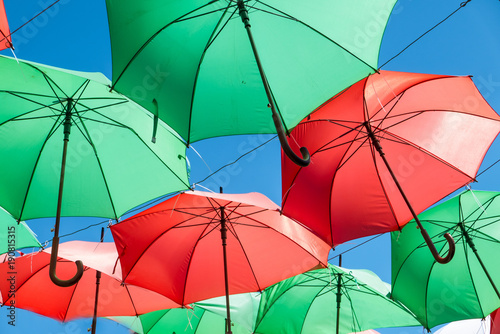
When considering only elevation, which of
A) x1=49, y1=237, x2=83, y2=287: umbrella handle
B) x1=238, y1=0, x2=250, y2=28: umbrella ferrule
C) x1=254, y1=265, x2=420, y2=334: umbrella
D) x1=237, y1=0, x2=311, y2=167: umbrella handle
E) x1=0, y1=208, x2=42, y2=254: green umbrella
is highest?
x1=0, y1=208, x2=42, y2=254: green umbrella

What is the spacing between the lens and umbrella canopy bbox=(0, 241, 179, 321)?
7.44 meters

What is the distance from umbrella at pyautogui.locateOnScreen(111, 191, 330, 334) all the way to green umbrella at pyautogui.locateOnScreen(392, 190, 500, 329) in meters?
1.56

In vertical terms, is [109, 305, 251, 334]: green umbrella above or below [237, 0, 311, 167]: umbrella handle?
above

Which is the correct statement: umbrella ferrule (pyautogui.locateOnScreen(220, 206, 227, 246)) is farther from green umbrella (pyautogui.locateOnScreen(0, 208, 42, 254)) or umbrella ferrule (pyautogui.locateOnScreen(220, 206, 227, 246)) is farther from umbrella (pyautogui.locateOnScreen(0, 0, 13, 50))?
umbrella (pyautogui.locateOnScreen(0, 0, 13, 50))

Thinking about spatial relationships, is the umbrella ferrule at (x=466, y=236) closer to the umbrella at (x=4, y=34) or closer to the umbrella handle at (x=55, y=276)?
the umbrella handle at (x=55, y=276)

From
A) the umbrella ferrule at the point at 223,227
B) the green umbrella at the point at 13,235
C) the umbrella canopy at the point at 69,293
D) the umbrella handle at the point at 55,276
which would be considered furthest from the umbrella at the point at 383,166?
the green umbrella at the point at 13,235

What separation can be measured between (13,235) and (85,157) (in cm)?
208

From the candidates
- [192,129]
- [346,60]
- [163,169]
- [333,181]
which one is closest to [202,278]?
[163,169]

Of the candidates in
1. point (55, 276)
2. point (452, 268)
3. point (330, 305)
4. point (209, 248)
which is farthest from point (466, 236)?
point (55, 276)

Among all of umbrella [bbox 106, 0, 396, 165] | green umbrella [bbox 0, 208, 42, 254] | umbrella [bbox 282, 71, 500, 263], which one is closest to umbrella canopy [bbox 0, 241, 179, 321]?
green umbrella [bbox 0, 208, 42, 254]

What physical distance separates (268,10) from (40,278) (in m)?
5.69

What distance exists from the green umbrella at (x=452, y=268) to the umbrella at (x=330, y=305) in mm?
512

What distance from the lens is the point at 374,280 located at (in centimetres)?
870

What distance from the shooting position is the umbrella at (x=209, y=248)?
666 centimetres
